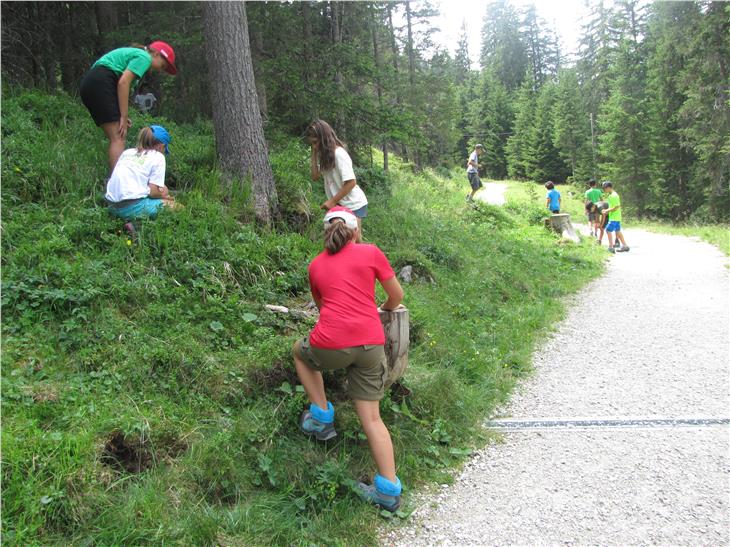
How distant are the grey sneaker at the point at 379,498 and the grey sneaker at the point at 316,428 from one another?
477 mm

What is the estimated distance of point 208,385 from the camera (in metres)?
3.86

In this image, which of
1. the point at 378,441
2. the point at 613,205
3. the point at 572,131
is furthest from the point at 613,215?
the point at 572,131

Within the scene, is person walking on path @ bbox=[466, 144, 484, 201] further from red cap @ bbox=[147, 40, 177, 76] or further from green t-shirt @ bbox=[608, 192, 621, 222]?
red cap @ bbox=[147, 40, 177, 76]

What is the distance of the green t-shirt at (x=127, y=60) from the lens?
5.86 meters

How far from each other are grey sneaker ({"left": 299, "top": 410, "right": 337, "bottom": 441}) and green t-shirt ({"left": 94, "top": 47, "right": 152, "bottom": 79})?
4.58 metres

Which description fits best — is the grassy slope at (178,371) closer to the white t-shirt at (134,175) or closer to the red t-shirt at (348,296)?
the white t-shirt at (134,175)

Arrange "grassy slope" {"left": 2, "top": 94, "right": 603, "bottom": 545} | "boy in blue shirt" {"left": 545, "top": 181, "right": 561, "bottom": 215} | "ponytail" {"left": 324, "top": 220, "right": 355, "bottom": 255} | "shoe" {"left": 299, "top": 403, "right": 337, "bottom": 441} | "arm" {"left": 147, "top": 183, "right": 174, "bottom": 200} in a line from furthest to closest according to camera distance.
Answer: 1. "boy in blue shirt" {"left": 545, "top": 181, "right": 561, "bottom": 215}
2. "arm" {"left": 147, "top": 183, "right": 174, "bottom": 200}
3. "shoe" {"left": 299, "top": 403, "right": 337, "bottom": 441}
4. "ponytail" {"left": 324, "top": 220, "right": 355, "bottom": 255}
5. "grassy slope" {"left": 2, "top": 94, "right": 603, "bottom": 545}

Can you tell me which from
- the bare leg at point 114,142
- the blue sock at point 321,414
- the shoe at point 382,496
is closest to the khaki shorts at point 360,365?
the blue sock at point 321,414

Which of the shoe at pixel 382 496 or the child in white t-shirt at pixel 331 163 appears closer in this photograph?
the shoe at pixel 382 496

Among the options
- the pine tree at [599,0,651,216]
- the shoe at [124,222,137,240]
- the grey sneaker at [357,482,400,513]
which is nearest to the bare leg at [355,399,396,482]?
the grey sneaker at [357,482,400,513]

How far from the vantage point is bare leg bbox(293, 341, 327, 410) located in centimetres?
366

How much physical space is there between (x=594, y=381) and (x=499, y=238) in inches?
300

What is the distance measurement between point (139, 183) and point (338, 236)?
3.02 m

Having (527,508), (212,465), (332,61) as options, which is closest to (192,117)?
(332,61)
